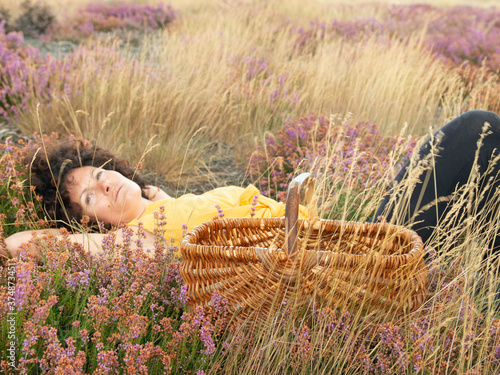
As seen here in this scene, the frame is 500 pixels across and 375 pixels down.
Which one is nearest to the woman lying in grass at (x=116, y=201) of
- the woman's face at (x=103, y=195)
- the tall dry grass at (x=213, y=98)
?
the woman's face at (x=103, y=195)

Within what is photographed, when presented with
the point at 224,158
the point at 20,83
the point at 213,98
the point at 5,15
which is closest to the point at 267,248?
the point at 224,158

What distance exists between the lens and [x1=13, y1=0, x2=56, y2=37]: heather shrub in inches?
345

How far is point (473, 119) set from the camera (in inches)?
95.1

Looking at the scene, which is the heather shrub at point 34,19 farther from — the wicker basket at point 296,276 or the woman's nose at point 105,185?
the wicker basket at point 296,276

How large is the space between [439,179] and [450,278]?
26.8 inches

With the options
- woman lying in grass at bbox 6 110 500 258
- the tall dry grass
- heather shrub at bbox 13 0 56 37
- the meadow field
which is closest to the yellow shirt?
woman lying in grass at bbox 6 110 500 258

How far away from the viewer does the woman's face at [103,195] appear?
8.26 ft

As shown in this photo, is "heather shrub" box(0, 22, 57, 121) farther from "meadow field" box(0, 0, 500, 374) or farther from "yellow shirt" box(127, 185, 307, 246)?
"yellow shirt" box(127, 185, 307, 246)

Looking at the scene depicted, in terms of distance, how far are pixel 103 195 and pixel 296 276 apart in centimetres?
143

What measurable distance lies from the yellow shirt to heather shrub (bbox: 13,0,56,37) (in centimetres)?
777

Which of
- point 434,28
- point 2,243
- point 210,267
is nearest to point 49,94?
point 2,243

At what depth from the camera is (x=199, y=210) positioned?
2.50 m

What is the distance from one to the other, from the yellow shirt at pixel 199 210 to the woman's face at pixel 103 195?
3.4 inches

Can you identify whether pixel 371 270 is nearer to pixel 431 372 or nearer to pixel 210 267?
pixel 431 372
